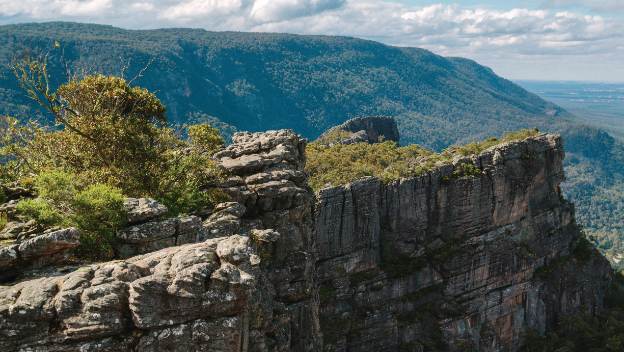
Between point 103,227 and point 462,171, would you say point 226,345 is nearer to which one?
point 103,227

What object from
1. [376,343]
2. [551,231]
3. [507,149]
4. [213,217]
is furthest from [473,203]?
[213,217]

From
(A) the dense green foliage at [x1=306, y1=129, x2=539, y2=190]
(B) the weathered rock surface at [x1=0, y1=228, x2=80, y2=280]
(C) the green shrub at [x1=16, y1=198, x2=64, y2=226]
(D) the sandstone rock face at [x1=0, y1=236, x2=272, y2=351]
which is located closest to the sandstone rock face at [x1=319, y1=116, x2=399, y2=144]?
(A) the dense green foliage at [x1=306, y1=129, x2=539, y2=190]

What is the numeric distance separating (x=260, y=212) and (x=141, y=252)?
722cm

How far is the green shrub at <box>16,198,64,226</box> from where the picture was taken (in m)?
15.4

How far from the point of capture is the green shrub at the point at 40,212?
50.4 feet

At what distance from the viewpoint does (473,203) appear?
58.3 m

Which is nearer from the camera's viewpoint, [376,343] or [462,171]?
[376,343]

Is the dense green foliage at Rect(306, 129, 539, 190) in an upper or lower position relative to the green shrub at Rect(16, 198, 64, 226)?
lower

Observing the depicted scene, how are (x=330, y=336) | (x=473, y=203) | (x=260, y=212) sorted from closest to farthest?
(x=260, y=212), (x=330, y=336), (x=473, y=203)

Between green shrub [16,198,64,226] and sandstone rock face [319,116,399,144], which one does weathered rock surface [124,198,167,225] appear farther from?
sandstone rock face [319,116,399,144]

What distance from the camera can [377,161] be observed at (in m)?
66.8

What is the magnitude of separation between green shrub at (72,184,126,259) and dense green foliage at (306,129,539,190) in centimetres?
3876

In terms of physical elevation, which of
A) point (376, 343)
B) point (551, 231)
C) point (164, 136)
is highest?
point (164, 136)

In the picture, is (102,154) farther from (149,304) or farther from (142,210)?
(149,304)
